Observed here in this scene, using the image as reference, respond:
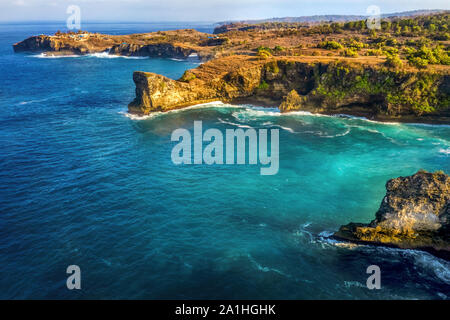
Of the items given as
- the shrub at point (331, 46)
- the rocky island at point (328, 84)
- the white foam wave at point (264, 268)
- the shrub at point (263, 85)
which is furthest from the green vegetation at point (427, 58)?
the white foam wave at point (264, 268)

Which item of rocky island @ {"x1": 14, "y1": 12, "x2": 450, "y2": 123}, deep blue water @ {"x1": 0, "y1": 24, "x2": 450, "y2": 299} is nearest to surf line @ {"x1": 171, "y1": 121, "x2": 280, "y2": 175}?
deep blue water @ {"x1": 0, "y1": 24, "x2": 450, "y2": 299}

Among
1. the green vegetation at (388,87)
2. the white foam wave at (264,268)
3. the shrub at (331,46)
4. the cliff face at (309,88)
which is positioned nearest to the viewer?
the white foam wave at (264,268)

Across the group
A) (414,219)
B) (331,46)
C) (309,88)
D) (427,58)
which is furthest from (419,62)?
(414,219)

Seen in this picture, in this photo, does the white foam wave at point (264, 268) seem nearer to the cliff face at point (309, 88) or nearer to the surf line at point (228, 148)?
the surf line at point (228, 148)

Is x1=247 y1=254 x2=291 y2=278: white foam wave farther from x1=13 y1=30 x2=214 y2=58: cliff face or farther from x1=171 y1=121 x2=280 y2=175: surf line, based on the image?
x1=13 y1=30 x2=214 y2=58: cliff face

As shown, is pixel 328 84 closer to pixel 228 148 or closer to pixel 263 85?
pixel 263 85

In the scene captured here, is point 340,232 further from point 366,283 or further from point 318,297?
point 318,297

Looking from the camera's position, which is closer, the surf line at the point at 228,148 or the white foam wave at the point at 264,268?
the white foam wave at the point at 264,268
